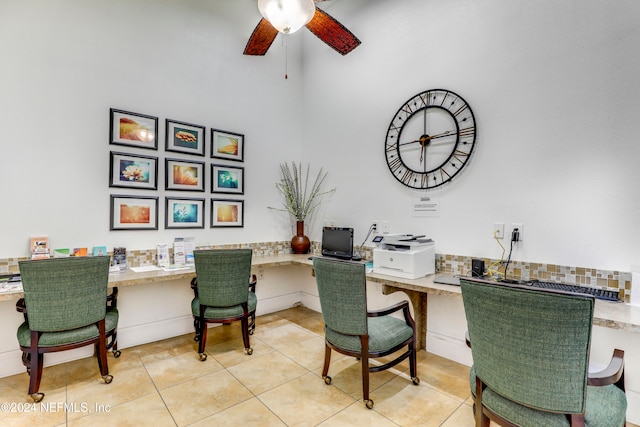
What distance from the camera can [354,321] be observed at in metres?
2.19

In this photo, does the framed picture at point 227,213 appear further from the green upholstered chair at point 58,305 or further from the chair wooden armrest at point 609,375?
the chair wooden armrest at point 609,375

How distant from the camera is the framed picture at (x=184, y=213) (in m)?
3.46

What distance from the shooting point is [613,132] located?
2150mm

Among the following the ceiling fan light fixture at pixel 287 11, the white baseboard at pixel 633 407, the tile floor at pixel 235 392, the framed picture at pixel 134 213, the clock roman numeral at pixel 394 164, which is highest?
the ceiling fan light fixture at pixel 287 11

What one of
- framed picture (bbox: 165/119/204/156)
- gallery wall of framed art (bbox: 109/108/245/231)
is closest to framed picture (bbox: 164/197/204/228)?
gallery wall of framed art (bbox: 109/108/245/231)

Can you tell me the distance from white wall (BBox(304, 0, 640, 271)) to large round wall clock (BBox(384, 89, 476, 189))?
0.09 m

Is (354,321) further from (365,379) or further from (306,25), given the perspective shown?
(306,25)

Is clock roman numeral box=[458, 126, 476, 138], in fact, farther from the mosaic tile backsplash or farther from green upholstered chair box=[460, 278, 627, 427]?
green upholstered chair box=[460, 278, 627, 427]

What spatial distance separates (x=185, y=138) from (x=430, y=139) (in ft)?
8.49

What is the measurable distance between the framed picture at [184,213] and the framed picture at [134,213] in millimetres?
127

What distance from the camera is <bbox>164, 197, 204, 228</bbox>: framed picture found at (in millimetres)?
3455

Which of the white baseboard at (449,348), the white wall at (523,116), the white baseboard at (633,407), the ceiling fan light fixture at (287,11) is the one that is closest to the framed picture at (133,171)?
the ceiling fan light fixture at (287,11)

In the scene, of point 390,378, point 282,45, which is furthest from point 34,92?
point 390,378

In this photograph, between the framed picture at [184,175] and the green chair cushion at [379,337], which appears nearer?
the green chair cushion at [379,337]
